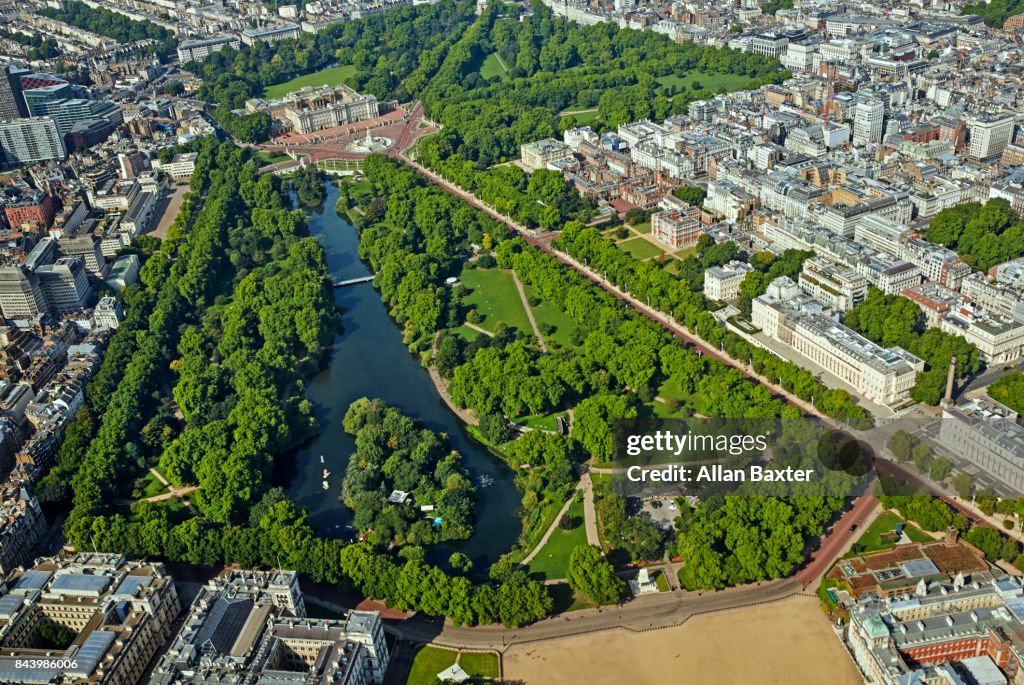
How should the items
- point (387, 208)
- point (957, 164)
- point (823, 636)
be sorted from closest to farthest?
point (823, 636), point (957, 164), point (387, 208)

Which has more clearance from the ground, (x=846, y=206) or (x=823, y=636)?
(x=846, y=206)

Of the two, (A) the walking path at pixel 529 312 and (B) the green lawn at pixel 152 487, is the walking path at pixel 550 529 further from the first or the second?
(B) the green lawn at pixel 152 487

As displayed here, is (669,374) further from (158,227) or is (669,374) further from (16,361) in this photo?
(158,227)

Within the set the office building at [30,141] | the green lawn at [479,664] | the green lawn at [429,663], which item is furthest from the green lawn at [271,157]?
the green lawn at [479,664]

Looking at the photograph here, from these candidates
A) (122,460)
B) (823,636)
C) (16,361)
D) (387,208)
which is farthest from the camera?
(387,208)

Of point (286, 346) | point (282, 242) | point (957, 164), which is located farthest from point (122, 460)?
point (957, 164)

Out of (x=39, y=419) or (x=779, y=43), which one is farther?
(x=779, y=43)
